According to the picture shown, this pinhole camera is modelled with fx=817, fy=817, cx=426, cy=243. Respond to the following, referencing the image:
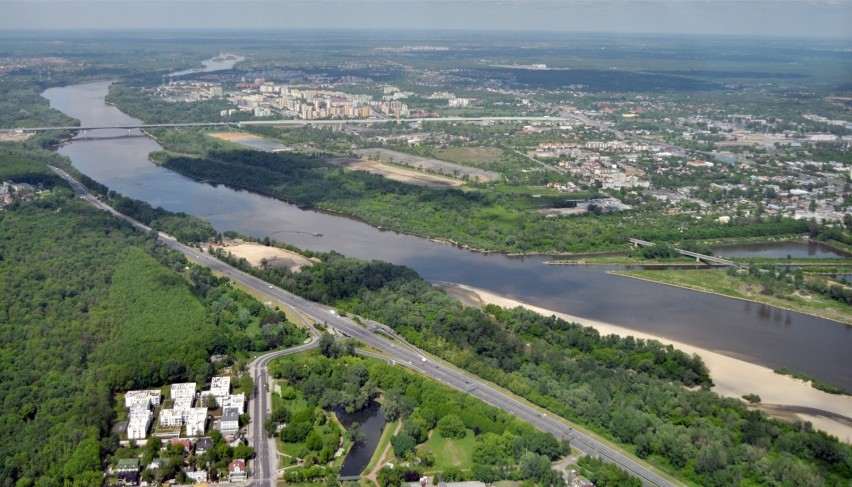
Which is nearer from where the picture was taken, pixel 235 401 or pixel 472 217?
pixel 235 401

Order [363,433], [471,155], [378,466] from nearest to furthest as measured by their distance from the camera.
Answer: [378,466]
[363,433]
[471,155]

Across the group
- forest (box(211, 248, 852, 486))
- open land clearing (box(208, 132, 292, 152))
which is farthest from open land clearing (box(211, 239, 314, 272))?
open land clearing (box(208, 132, 292, 152))

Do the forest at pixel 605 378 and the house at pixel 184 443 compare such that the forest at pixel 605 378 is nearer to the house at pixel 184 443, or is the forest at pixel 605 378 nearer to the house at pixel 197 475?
the house at pixel 184 443

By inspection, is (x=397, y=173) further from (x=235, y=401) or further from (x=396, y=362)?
(x=235, y=401)

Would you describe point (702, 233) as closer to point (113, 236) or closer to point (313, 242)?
point (313, 242)

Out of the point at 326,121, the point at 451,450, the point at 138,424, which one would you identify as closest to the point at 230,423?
the point at 138,424

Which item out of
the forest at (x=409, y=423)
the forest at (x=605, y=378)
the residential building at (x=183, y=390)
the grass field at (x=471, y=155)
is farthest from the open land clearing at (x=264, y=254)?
the grass field at (x=471, y=155)
